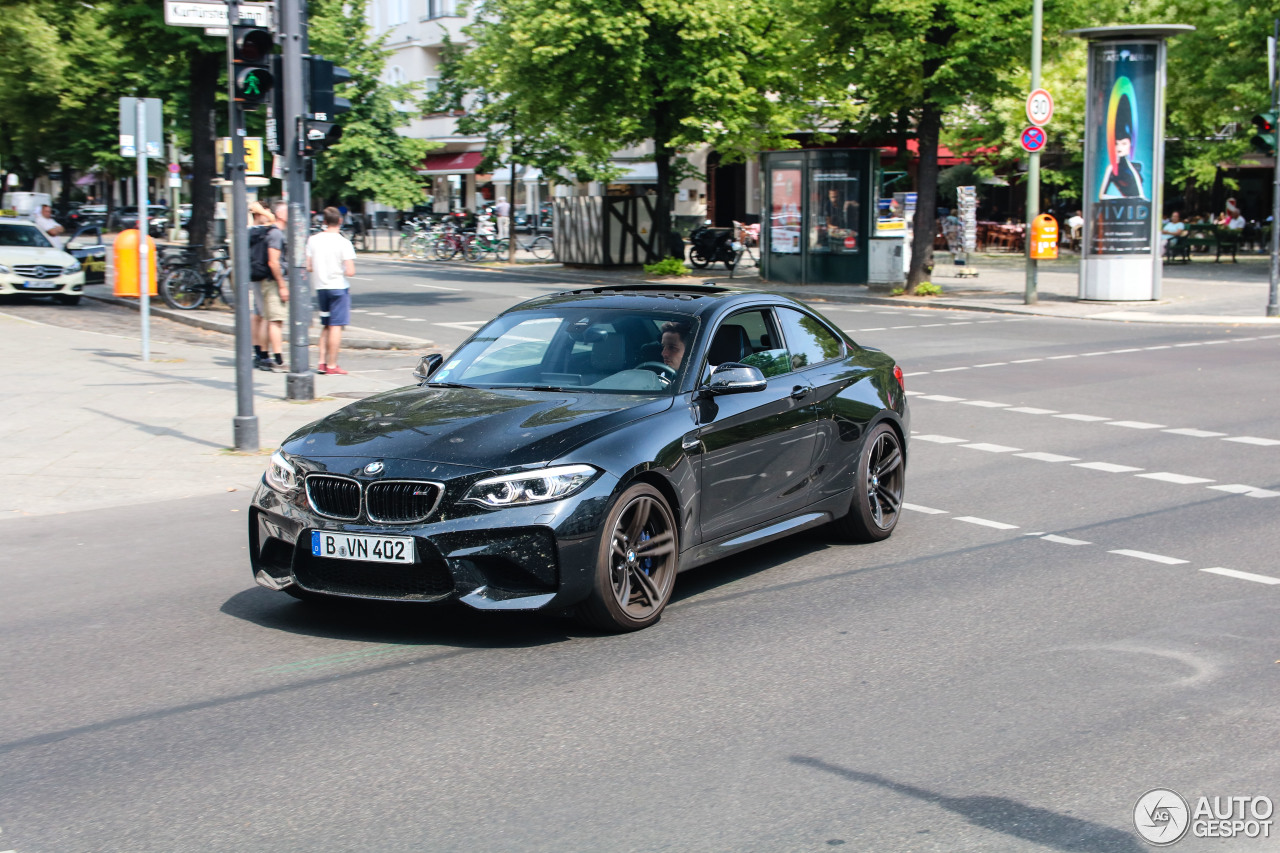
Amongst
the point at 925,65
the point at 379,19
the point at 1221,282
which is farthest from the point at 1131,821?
the point at 379,19

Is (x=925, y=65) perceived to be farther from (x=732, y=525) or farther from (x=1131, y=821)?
(x=1131, y=821)

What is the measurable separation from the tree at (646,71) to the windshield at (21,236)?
12178mm

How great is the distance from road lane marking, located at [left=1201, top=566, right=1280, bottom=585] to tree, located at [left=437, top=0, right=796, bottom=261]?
1072 inches

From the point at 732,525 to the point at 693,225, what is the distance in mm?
40975

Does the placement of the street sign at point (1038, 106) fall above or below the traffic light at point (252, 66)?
above

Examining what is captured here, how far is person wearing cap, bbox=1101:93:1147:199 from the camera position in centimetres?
2692

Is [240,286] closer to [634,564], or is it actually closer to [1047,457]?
[634,564]

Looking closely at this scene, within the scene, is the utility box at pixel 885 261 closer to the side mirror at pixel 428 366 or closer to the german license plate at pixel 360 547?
the side mirror at pixel 428 366

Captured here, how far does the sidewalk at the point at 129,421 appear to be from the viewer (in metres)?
10.2

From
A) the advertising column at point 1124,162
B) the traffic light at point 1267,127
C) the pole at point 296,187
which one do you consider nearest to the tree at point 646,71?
the advertising column at point 1124,162

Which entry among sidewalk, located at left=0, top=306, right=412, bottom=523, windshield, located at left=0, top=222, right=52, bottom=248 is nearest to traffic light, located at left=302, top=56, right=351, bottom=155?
sidewalk, located at left=0, top=306, right=412, bottom=523

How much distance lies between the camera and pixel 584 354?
7035mm

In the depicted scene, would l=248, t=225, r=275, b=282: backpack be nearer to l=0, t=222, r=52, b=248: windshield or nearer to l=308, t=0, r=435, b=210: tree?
l=0, t=222, r=52, b=248: windshield

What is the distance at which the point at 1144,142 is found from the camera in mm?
26953
